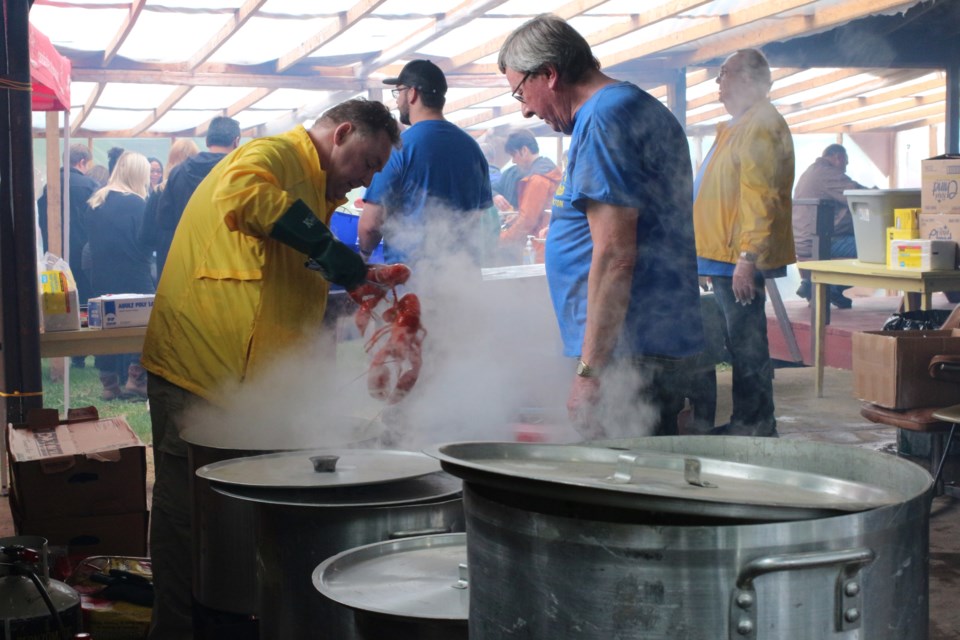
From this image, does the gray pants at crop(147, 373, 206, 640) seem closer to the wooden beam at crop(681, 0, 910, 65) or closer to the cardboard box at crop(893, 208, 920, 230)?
the cardboard box at crop(893, 208, 920, 230)

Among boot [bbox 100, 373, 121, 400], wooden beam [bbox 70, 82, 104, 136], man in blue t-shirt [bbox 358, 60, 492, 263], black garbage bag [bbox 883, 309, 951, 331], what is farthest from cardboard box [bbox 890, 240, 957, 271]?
wooden beam [bbox 70, 82, 104, 136]

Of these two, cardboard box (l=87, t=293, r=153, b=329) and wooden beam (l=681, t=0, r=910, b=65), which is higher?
wooden beam (l=681, t=0, r=910, b=65)

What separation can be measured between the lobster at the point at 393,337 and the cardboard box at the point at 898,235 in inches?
177

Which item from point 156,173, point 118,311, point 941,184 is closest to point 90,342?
point 118,311

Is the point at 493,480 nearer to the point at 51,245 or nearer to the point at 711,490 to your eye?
the point at 711,490

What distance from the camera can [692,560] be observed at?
1183mm

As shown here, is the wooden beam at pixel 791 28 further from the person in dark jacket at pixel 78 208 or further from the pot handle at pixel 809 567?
the pot handle at pixel 809 567

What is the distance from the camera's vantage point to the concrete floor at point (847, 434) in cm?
378

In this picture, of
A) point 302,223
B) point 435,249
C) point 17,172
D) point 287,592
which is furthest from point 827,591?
point 17,172

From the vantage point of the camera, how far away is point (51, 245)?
773cm

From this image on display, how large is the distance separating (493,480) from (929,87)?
12.0 m

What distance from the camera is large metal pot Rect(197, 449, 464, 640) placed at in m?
2.00

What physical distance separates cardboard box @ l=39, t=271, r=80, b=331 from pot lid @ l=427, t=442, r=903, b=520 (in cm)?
411

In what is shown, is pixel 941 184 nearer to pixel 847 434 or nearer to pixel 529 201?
pixel 847 434
